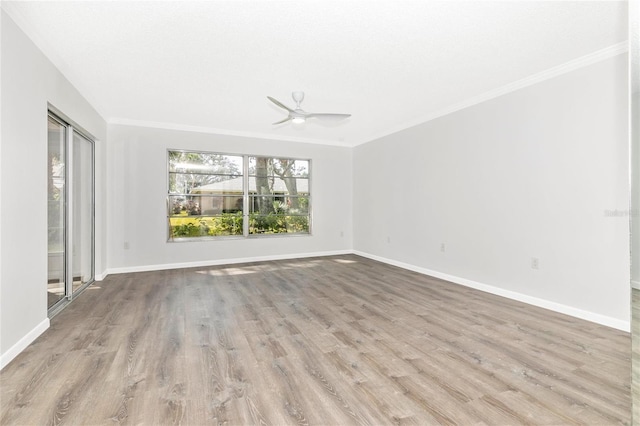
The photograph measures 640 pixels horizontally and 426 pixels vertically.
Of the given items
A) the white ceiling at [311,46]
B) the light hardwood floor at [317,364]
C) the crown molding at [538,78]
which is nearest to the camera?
the light hardwood floor at [317,364]

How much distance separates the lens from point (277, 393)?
1860 mm

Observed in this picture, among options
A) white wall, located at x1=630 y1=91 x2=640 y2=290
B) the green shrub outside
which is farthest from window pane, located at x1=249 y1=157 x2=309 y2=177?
white wall, located at x1=630 y1=91 x2=640 y2=290

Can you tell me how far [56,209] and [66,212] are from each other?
0.20 meters

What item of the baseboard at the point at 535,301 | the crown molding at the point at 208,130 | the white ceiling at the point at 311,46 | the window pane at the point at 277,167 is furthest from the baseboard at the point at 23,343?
the baseboard at the point at 535,301

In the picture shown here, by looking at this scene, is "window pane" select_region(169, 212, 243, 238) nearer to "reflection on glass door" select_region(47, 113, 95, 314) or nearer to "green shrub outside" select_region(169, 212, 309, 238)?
"green shrub outside" select_region(169, 212, 309, 238)

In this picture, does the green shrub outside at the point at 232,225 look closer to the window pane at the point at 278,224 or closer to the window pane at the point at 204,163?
the window pane at the point at 278,224

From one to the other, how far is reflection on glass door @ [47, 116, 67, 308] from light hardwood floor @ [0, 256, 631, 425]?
30 centimetres

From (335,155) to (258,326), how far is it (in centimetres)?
485

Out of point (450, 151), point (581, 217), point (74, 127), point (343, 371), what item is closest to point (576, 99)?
point (581, 217)

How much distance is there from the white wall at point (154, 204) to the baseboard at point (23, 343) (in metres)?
2.56

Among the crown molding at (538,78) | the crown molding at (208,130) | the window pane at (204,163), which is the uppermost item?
the crown molding at (208,130)

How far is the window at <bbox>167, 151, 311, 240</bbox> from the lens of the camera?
5699 mm

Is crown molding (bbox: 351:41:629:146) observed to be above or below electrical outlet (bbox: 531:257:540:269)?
above

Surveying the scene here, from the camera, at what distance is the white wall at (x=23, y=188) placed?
2213mm
